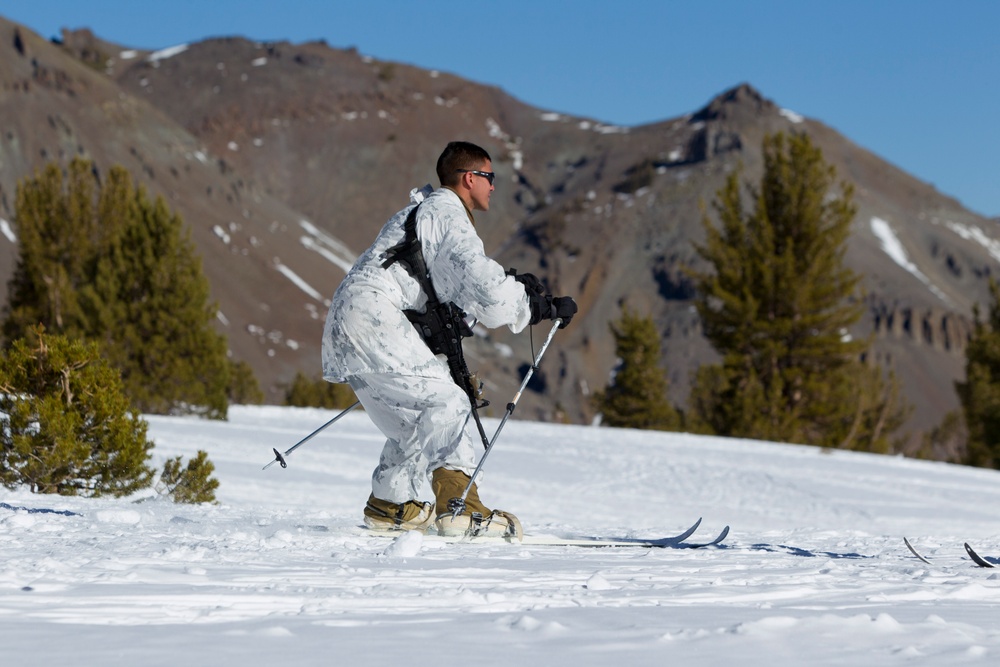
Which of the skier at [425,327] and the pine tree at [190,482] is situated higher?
the skier at [425,327]

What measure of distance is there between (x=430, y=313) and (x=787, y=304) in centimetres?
2454

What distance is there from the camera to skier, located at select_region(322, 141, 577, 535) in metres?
5.08

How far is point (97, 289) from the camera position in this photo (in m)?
23.8

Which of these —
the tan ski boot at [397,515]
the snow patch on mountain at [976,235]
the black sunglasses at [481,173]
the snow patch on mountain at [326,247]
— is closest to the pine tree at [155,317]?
the tan ski boot at [397,515]

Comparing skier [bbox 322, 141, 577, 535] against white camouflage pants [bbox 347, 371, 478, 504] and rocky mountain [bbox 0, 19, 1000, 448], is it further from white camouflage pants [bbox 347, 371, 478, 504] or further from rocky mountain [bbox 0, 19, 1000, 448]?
rocky mountain [bbox 0, 19, 1000, 448]

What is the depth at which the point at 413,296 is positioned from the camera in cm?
→ 522

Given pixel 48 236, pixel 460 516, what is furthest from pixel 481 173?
pixel 48 236

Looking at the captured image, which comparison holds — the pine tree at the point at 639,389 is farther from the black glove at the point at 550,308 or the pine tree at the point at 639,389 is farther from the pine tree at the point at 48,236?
the black glove at the point at 550,308

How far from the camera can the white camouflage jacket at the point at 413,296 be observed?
5.04 meters

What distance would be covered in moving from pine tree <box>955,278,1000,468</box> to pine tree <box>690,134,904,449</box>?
7.59m

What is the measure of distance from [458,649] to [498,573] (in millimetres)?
1417

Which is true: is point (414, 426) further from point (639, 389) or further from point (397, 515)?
point (639, 389)

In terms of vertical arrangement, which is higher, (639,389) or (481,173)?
(481,173)

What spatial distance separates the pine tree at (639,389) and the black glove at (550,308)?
112 ft
